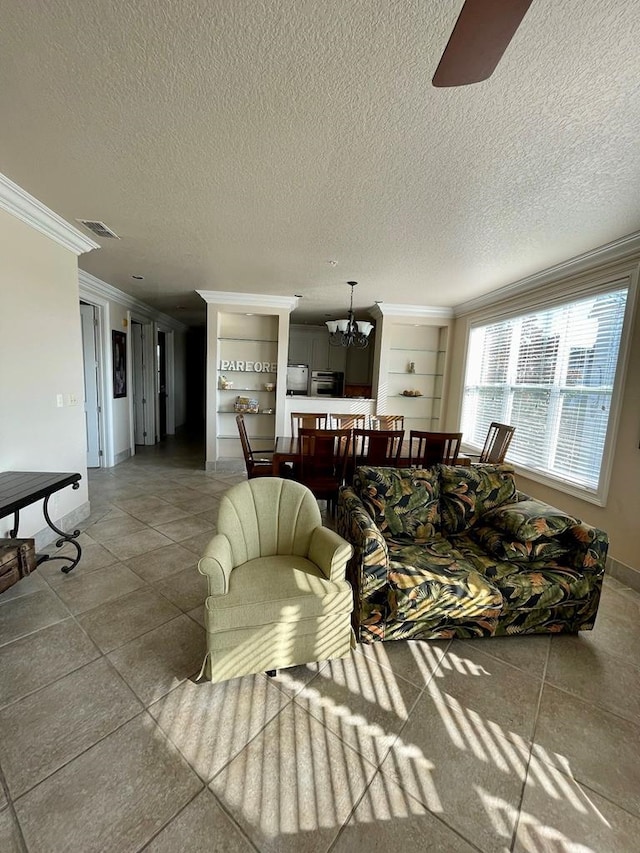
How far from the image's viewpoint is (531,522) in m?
2.13

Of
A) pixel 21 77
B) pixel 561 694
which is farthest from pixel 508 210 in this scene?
pixel 561 694

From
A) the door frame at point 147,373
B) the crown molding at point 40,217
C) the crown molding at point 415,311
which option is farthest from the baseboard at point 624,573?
the door frame at point 147,373

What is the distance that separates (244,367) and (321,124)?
406 cm

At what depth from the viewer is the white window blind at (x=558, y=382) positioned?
302 cm

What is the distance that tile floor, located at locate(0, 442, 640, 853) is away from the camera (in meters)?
1.14

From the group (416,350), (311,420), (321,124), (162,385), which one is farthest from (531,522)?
(162,385)

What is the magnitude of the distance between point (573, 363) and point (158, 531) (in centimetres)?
421

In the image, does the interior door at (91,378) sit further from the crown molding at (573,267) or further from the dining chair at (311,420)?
the crown molding at (573,267)

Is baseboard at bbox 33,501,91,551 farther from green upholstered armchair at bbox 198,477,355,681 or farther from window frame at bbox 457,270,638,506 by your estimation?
window frame at bbox 457,270,638,506

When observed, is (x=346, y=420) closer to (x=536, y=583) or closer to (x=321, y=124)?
(x=536, y=583)

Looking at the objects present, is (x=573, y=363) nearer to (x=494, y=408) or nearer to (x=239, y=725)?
(x=494, y=408)

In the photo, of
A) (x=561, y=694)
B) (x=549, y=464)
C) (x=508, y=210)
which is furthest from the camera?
(x=549, y=464)

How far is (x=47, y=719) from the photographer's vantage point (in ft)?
4.82

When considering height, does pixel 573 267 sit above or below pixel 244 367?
above
